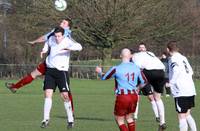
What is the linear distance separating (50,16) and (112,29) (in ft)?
15.9

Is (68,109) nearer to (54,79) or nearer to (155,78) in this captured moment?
(54,79)

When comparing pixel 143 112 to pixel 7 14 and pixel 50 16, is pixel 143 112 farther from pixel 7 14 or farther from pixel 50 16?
pixel 7 14

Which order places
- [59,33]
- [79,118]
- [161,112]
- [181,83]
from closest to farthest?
[181,83]
[59,33]
[161,112]
[79,118]

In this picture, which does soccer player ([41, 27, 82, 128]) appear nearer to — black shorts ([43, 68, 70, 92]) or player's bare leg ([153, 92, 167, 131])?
black shorts ([43, 68, 70, 92])

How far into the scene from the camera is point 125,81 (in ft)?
34.2

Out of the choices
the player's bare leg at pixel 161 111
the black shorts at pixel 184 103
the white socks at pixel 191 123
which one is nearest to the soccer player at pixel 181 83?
the black shorts at pixel 184 103

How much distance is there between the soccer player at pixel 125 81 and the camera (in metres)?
10.4

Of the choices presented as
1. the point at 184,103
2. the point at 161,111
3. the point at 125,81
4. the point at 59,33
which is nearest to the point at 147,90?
the point at 161,111

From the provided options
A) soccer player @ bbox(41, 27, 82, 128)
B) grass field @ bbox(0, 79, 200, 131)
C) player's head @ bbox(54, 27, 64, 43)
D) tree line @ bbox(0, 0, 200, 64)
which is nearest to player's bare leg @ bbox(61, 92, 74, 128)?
soccer player @ bbox(41, 27, 82, 128)

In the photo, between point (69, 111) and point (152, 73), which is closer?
point (69, 111)

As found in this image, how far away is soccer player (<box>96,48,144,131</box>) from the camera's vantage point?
10.4 meters

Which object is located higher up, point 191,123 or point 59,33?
point 59,33

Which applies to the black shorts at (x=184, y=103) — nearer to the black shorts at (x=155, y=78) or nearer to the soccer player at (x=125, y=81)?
the soccer player at (x=125, y=81)

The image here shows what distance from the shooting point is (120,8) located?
45.0 metres
